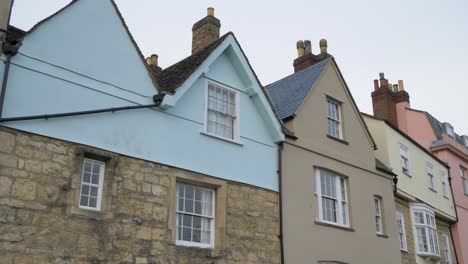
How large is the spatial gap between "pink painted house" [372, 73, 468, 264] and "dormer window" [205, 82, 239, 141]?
1405 centimetres

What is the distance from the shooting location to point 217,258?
12.0 metres

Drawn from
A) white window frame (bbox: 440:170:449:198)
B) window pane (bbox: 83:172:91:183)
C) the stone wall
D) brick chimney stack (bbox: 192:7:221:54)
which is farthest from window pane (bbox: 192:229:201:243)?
white window frame (bbox: 440:170:449:198)

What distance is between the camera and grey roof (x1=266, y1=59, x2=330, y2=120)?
16.2m

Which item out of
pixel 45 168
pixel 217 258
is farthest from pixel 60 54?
pixel 217 258

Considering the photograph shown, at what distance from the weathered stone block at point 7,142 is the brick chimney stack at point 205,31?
7933mm

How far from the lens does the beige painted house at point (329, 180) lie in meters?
14.6

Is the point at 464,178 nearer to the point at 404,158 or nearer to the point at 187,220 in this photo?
the point at 404,158

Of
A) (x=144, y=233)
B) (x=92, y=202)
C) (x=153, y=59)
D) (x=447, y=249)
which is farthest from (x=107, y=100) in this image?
(x=447, y=249)

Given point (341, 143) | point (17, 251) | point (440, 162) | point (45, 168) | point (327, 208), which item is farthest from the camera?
point (440, 162)

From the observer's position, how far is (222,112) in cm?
1372

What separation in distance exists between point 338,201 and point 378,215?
2760 mm

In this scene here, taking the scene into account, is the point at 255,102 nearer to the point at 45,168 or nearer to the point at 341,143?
the point at 341,143

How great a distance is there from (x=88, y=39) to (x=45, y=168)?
3011mm

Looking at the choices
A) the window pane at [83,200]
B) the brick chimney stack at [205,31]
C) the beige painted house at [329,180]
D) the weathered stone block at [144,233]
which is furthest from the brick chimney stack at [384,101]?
the window pane at [83,200]
